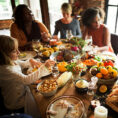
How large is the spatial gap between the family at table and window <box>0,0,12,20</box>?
12.4 ft

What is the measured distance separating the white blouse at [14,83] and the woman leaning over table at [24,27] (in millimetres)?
961

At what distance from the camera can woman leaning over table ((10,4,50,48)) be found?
7.22ft

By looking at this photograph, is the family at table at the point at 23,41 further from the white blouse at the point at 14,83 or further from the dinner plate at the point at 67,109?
the dinner plate at the point at 67,109

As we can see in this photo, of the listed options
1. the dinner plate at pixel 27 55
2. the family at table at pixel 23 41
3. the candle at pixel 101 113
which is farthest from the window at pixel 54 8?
the candle at pixel 101 113

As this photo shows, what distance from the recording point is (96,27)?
7.04 feet

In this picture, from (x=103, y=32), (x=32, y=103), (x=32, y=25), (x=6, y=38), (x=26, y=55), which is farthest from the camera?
(x=32, y=25)

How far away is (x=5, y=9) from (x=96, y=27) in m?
5.17

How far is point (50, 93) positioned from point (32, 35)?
5.63 ft

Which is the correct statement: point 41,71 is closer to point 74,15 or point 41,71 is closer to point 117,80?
point 117,80

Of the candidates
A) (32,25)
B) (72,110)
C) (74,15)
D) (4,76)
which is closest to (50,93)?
(72,110)

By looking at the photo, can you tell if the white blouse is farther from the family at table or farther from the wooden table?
the wooden table

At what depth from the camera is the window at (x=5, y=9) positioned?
552 centimetres

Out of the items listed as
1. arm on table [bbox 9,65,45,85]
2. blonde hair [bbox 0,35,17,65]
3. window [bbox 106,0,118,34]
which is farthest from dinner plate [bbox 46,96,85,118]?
window [bbox 106,0,118,34]

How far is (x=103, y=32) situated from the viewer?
2102 millimetres
